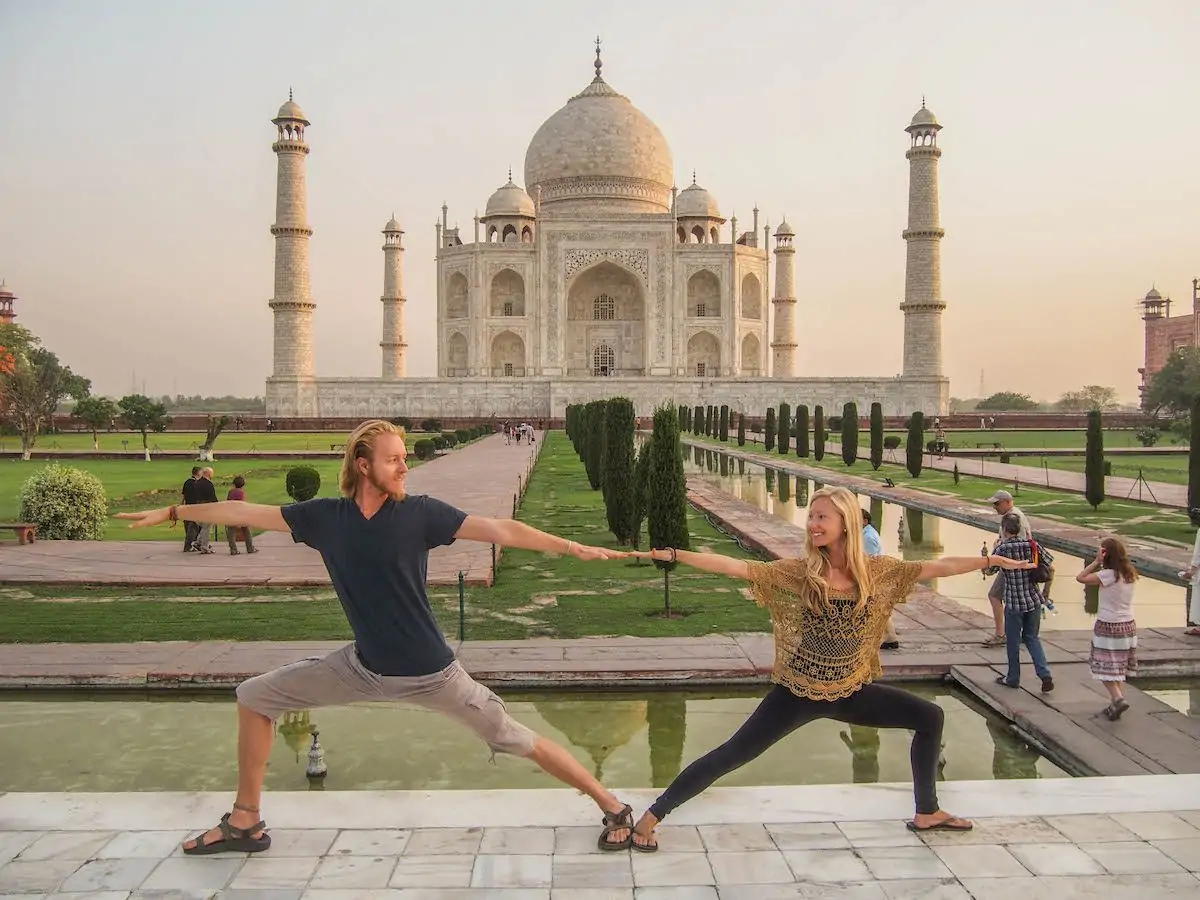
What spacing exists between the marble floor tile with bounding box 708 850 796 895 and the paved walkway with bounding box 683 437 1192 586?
3946 millimetres

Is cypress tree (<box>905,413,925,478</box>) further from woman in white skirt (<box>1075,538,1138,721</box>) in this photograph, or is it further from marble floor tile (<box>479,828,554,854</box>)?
marble floor tile (<box>479,828,554,854</box>)

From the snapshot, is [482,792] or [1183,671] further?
[1183,671]

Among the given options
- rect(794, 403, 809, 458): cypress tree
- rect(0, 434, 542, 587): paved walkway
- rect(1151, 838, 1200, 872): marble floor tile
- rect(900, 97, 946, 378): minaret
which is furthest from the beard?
rect(900, 97, 946, 378): minaret

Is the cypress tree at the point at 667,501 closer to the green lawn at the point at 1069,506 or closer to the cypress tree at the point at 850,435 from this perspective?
the green lawn at the point at 1069,506

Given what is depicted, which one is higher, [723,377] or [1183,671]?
[723,377]

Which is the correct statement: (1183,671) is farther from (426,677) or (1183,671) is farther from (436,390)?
(436,390)

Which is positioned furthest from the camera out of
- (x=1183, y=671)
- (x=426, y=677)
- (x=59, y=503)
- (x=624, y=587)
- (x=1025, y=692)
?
(x=59, y=503)

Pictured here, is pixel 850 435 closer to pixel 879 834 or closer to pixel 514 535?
pixel 879 834

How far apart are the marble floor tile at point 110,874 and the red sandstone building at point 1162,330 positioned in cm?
4634

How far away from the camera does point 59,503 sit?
8.77 metres

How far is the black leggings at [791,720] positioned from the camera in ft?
8.20

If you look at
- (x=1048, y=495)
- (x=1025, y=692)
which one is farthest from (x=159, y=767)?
(x=1048, y=495)

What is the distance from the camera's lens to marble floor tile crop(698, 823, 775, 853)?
2551mm

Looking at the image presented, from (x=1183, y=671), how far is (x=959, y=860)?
111 inches
